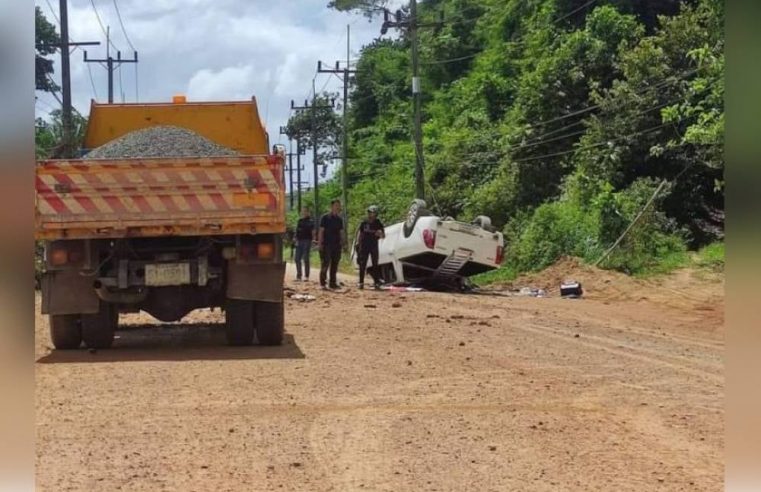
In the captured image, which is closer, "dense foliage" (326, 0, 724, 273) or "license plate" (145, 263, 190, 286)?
"license plate" (145, 263, 190, 286)

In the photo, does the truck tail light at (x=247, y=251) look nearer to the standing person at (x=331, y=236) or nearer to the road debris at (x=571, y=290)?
the standing person at (x=331, y=236)

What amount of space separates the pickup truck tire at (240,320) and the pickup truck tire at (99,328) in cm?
123

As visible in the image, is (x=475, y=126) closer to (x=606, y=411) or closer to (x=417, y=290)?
(x=417, y=290)

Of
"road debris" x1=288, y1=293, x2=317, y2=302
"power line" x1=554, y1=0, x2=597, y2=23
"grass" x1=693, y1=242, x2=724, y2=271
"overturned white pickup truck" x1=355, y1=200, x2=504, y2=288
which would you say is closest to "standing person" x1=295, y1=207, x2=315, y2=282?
"overturned white pickup truck" x1=355, y1=200, x2=504, y2=288

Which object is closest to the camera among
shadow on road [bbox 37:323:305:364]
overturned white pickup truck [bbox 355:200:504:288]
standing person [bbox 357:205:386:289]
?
shadow on road [bbox 37:323:305:364]

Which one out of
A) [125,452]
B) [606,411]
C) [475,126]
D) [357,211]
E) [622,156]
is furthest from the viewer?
[357,211]

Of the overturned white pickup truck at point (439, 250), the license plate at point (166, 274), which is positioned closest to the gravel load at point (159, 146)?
the license plate at point (166, 274)

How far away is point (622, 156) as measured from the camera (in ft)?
80.9

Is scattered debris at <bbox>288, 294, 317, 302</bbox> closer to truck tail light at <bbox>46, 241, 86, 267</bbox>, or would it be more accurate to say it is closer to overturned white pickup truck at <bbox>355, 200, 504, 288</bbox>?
overturned white pickup truck at <bbox>355, 200, 504, 288</bbox>

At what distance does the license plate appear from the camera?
9305mm

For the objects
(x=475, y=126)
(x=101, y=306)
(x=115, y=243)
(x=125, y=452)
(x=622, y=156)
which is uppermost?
(x=475, y=126)

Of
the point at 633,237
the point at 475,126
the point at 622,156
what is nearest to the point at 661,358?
the point at 633,237

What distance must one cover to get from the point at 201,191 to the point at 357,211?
4045 centimetres

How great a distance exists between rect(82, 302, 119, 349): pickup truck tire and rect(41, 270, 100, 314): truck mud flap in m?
0.28
